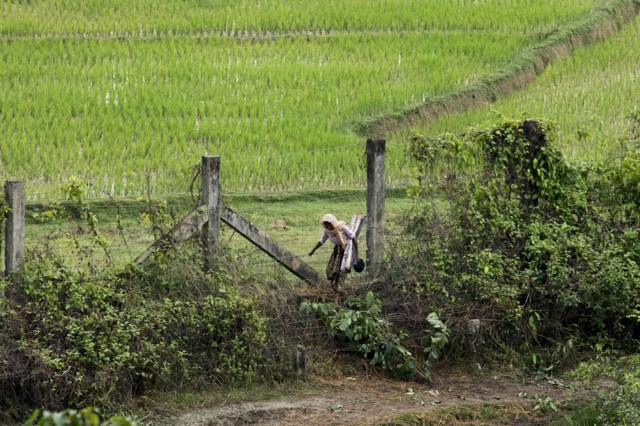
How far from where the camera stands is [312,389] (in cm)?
839

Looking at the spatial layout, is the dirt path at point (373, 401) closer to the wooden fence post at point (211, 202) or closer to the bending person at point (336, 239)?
the bending person at point (336, 239)

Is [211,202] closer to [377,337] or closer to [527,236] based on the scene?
[377,337]

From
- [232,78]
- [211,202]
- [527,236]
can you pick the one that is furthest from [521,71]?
[211,202]

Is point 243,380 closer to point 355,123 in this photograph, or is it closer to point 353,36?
point 355,123

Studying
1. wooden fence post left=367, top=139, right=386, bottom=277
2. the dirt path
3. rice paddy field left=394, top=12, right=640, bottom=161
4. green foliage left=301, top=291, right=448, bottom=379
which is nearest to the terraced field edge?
rice paddy field left=394, top=12, right=640, bottom=161

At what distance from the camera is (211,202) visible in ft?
28.7

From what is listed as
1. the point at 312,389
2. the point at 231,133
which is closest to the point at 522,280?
the point at 312,389

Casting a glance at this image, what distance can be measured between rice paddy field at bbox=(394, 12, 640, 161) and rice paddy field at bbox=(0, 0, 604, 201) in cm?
15

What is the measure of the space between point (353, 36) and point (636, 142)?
10250mm

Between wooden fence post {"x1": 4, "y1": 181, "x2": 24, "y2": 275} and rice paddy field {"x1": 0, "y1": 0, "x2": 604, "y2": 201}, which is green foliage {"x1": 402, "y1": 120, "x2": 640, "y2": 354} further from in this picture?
rice paddy field {"x1": 0, "y1": 0, "x2": 604, "y2": 201}

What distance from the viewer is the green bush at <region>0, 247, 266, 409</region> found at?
298 inches

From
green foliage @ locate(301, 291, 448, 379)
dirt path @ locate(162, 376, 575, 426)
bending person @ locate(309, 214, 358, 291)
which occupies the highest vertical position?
bending person @ locate(309, 214, 358, 291)

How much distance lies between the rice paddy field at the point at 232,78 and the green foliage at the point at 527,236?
3.99 m

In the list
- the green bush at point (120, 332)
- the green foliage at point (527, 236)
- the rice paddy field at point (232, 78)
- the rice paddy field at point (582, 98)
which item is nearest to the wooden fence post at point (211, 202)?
the green bush at point (120, 332)
